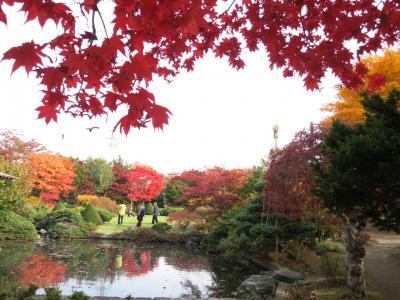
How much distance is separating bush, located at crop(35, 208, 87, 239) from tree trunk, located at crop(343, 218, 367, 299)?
14.0 metres

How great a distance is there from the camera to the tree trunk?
6246mm

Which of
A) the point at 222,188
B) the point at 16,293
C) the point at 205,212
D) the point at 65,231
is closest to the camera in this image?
the point at 16,293

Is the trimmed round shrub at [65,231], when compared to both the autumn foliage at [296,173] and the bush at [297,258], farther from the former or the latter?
the autumn foliage at [296,173]

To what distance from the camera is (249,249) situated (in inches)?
439

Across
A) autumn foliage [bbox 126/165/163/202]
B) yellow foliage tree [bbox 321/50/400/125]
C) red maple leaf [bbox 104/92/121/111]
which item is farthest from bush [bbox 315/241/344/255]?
autumn foliage [bbox 126/165/163/202]

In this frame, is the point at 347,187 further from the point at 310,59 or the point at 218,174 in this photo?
the point at 218,174

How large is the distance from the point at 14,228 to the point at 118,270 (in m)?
7.86

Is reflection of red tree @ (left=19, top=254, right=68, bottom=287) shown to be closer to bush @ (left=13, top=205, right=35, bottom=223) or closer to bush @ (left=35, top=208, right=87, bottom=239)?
bush @ (left=35, top=208, right=87, bottom=239)

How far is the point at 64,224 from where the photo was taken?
17969mm

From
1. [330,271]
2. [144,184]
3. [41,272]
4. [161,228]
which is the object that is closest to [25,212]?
[161,228]

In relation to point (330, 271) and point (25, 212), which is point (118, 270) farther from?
point (25, 212)

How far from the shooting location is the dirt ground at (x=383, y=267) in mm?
6984

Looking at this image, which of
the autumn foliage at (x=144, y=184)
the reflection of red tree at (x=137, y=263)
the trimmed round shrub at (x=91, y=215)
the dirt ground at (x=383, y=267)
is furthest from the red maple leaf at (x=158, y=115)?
the autumn foliage at (x=144, y=184)

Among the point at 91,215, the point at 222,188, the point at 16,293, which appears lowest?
the point at 91,215
